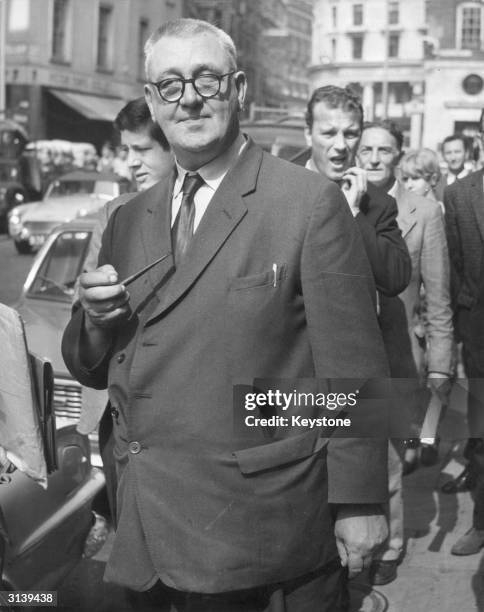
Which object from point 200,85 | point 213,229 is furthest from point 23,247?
point 213,229

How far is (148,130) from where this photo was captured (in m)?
4.76

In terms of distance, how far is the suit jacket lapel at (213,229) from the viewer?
273 centimetres

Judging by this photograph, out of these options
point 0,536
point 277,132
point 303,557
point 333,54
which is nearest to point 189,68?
point 303,557

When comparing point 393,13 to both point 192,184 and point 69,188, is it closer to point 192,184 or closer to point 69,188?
point 69,188

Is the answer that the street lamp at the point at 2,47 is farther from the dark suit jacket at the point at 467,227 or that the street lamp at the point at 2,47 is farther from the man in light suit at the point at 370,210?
the man in light suit at the point at 370,210

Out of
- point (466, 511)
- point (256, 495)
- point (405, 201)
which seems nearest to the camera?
point (256, 495)

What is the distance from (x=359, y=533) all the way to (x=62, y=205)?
1721 centimetres

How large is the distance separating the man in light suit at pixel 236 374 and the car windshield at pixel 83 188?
1585cm

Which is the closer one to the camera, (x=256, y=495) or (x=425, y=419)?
(x=256, y=495)

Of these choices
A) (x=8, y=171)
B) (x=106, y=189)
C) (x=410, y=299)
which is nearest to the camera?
(x=410, y=299)

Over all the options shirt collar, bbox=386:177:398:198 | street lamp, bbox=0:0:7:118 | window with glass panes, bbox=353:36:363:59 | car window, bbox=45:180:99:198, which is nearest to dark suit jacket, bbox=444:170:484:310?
shirt collar, bbox=386:177:398:198

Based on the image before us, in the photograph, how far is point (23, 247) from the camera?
19.8 m

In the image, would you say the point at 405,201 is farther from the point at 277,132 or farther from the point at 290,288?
the point at 277,132

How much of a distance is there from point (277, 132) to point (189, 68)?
59.3 feet
